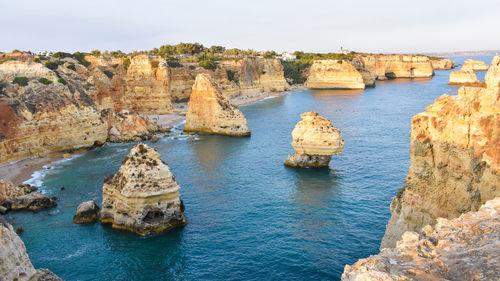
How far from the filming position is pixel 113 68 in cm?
9006

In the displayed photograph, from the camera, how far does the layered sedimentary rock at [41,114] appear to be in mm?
51156

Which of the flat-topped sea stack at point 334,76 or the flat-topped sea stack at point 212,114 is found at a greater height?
the flat-topped sea stack at point 334,76

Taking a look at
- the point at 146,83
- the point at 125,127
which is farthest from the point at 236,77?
the point at 125,127

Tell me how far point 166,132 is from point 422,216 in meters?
58.2

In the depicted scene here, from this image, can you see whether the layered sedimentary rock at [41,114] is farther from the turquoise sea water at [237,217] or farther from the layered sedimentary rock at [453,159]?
the layered sedimentary rock at [453,159]

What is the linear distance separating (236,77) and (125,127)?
65364 millimetres

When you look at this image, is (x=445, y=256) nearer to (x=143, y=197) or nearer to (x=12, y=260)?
(x=12, y=260)

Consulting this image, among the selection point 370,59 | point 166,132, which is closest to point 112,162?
point 166,132

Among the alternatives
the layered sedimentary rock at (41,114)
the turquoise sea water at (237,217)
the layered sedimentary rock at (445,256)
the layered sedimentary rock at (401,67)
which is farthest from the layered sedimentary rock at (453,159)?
the layered sedimentary rock at (401,67)

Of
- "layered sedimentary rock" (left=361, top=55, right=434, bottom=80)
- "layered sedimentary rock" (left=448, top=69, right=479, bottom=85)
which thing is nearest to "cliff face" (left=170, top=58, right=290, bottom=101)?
"layered sedimentary rock" (left=448, top=69, right=479, bottom=85)

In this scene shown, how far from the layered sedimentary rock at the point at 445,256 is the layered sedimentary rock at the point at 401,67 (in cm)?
18591

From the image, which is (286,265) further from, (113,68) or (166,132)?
(113,68)

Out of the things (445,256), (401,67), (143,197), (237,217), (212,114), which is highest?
(401,67)

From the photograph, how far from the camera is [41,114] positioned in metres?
54.0
